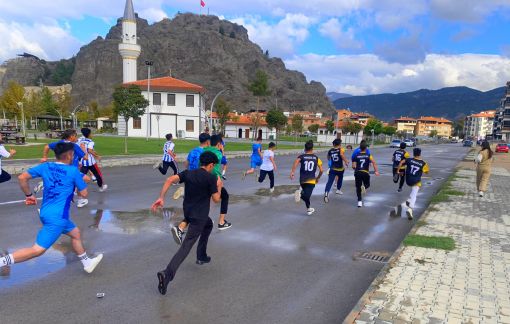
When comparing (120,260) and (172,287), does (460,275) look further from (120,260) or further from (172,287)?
(120,260)

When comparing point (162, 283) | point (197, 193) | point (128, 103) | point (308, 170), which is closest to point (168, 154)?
point (308, 170)

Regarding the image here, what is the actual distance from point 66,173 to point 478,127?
214585 mm

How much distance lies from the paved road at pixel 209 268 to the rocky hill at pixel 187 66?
130m

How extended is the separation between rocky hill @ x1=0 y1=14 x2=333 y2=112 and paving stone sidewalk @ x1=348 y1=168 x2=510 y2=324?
432 feet

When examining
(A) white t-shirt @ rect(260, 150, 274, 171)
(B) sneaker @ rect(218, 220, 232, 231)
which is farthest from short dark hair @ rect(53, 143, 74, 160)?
(A) white t-shirt @ rect(260, 150, 274, 171)

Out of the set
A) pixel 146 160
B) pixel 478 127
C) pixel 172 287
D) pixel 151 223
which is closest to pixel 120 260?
pixel 172 287

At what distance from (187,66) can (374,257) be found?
491 ft

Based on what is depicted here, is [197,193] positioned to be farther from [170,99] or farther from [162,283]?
[170,99]

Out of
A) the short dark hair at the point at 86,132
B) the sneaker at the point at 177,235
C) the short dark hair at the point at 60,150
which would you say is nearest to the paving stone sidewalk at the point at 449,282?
the sneaker at the point at 177,235

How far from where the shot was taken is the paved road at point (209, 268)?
13.1 ft

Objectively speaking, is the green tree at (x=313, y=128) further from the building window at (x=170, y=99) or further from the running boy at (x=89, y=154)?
the running boy at (x=89, y=154)

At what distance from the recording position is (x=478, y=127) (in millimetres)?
188250

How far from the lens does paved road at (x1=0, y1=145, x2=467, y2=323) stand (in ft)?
13.1

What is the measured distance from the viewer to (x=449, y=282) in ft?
15.5
